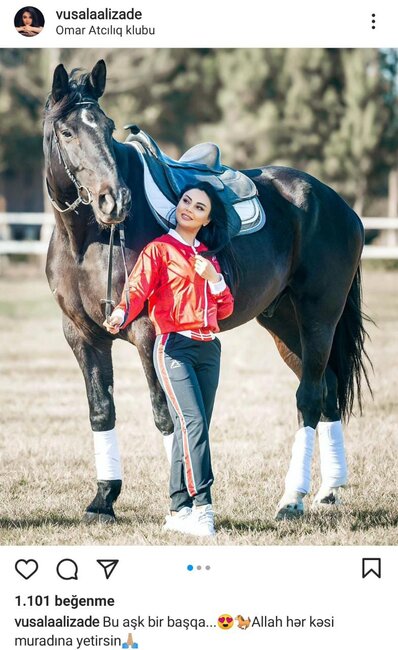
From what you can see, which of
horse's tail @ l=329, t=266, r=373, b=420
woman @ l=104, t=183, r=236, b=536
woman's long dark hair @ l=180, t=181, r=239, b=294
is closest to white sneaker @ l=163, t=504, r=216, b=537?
woman @ l=104, t=183, r=236, b=536

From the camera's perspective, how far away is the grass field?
495cm

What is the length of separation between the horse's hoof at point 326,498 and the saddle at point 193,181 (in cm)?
161

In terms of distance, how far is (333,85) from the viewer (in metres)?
27.3

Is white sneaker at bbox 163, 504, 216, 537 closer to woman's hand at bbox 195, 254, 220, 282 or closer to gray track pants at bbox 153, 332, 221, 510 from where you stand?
gray track pants at bbox 153, 332, 221, 510

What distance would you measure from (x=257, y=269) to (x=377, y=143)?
2199 cm

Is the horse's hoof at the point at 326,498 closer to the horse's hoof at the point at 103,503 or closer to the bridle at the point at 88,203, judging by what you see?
the horse's hoof at the point at 103,503
